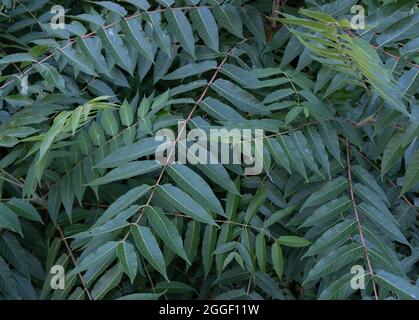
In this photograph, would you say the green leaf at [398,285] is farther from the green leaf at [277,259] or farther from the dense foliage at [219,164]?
the green leaf at [277,259]

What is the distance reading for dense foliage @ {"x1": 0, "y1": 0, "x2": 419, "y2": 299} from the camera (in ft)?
4.83

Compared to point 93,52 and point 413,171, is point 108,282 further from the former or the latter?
point 413,171

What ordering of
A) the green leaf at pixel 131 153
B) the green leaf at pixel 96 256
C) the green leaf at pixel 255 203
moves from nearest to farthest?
the green leaf at pixel 96 256 < the green leaf at pixel 131 153 < the green leaf at pixel 255 203

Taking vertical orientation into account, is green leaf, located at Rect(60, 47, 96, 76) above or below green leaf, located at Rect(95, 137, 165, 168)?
above

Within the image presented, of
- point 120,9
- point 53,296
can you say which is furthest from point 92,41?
point 53,296

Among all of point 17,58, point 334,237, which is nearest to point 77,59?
point 17,58

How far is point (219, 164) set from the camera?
1.53 metres

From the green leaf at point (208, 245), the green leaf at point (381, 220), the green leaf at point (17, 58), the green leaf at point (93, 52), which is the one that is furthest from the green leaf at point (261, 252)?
the green leaf at point (17, 58)

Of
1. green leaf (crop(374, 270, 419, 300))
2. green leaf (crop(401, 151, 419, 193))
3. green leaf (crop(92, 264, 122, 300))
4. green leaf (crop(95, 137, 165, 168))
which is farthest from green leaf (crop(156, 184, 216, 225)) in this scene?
green leaf (crop(401, 151, 419, 193))

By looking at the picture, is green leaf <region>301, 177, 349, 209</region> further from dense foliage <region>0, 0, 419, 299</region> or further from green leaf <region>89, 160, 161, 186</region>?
green leaf <region>89, 160, 161, 186</region>

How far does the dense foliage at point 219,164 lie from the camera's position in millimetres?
1474

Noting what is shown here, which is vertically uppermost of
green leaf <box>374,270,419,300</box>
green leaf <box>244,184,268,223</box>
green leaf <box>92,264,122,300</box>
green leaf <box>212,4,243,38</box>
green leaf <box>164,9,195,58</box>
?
green leaf <box>212,4,243,38</box>

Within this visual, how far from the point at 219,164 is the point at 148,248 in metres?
0.28

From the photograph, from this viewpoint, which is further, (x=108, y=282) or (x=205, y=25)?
(x=205, y=25)
